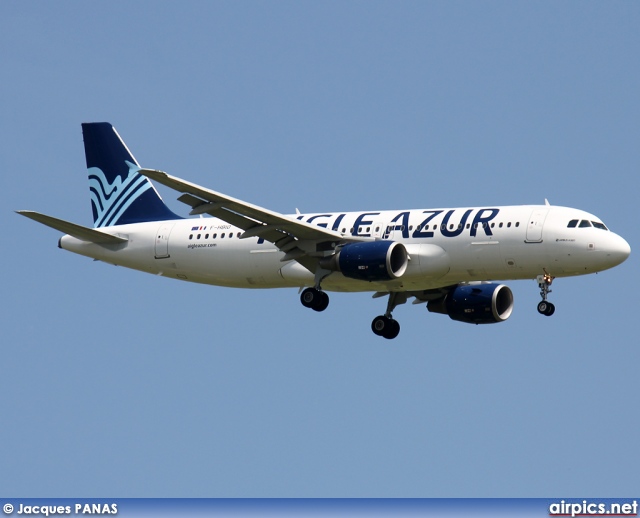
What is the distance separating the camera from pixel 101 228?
217ft

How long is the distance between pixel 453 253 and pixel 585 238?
504cm

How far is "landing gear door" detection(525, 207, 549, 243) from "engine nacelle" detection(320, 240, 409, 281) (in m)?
4.83

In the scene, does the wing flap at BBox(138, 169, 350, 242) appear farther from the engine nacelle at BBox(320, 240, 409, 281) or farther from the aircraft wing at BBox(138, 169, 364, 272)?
the engine nacelle at BBox(320, 240, 409, 281)

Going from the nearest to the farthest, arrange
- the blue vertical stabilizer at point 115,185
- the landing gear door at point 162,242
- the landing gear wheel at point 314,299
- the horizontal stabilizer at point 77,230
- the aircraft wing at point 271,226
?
1. the aircraft wing at point 271,226
2. the horizontal stabilizer at point 77,230
3. the landing gear wheel at point 314,299
4. the landing gear door at point 162,242
5. the blue vertical stabilizer at point 115,185

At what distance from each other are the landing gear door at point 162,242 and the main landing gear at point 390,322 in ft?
31.1

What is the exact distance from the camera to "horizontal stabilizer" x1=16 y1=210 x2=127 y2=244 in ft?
193

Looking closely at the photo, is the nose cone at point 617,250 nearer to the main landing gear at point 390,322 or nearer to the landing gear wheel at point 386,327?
the main landing gear at point 390,322

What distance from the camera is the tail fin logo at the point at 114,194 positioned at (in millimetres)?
66438

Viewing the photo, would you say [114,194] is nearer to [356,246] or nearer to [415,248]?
[356,246]

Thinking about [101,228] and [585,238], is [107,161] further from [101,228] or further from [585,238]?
[585,238]

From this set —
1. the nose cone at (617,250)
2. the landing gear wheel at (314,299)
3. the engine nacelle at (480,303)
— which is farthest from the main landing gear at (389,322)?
the nose cone at (617,250)

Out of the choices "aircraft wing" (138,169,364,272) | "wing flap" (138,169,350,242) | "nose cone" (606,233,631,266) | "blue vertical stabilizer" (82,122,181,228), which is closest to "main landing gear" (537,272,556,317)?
"nose cone" (606,233,631,266)

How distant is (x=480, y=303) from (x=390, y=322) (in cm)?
415

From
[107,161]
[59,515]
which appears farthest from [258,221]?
[59,515]
